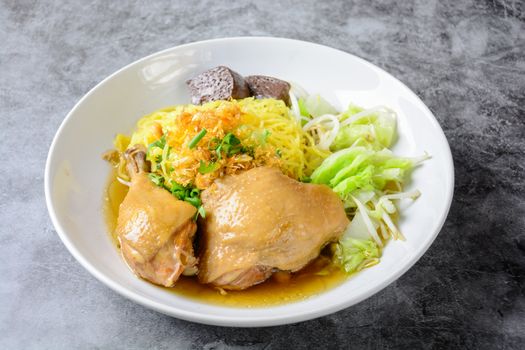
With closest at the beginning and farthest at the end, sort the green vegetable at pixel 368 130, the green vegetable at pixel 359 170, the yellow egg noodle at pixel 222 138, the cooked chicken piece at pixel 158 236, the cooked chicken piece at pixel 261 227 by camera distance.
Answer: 1. the cooked chicken piece at pixel 158 236
2. the cooked chicken piece at pixel 261 227
3. the yellow egg noodle at pixel 222 138
4. the green vegetable at pixel 359 170
5. the green vegetable at pixel 368 130

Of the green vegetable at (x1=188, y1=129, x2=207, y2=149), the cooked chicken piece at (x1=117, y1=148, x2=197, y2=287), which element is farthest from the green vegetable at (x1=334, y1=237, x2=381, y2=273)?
the green vegetable at (x1=188, y1=129, x2=207, y2=149)

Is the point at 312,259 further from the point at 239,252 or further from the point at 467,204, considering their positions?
the point at 467,204

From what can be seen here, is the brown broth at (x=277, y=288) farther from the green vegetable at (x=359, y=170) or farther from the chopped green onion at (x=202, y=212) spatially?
the green vegetable at (x=359, y=170)

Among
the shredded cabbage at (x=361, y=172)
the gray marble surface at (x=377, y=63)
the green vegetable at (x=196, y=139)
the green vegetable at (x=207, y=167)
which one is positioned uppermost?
the green vegetable at (x=196, y=139)

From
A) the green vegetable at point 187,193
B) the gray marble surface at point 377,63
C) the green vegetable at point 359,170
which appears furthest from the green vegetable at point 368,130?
the green vegetable at point 187,193

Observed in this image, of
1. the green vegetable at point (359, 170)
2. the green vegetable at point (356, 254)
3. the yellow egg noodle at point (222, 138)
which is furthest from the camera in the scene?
the green vegetable at point (359, 170)

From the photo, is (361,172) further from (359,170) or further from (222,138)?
(222,138)

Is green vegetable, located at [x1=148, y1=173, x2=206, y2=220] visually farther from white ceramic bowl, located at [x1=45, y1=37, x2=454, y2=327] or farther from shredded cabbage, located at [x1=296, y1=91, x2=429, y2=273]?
shredded cabbage, located at [x1=296, y1=91, x2=429, y2=273]
